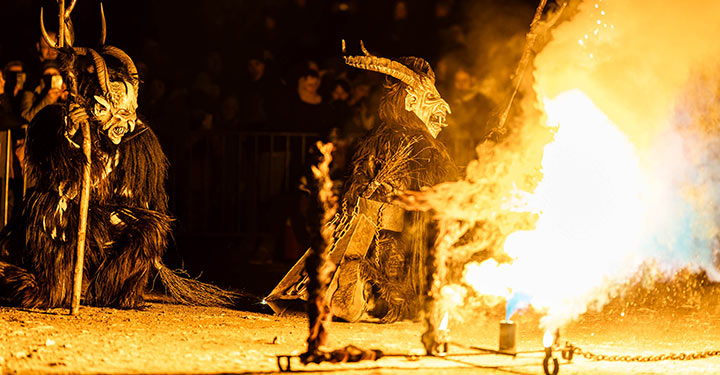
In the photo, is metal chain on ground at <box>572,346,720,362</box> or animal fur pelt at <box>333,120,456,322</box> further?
animal fur pelt at <box>333,120,456,322</box>

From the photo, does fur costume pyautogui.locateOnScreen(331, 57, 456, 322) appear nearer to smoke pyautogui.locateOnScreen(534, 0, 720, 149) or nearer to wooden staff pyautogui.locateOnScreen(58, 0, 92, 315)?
smoke pyautogui.locateOnScreen(534, 0, 720, 149)

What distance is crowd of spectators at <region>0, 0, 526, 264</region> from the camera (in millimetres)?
10539

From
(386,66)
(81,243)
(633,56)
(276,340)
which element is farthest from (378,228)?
(633,56)

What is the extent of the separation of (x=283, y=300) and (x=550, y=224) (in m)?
2.19

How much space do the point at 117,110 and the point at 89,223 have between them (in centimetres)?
92

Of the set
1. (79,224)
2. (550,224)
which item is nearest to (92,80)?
(79,224)

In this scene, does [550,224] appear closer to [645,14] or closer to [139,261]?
[645,14]

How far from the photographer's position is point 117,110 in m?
7.85

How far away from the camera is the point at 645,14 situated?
8.01 metres

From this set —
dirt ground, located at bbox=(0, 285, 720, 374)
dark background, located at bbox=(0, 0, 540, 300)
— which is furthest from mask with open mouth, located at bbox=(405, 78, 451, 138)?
dark background, located at bbox=(0, 0, 540, 300)

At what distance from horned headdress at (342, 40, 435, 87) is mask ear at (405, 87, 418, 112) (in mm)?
57

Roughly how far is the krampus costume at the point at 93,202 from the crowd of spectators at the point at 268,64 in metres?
2.62

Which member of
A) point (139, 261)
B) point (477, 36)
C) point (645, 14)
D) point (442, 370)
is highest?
point (477, 36)

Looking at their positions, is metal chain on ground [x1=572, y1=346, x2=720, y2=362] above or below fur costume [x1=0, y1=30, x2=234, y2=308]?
below
